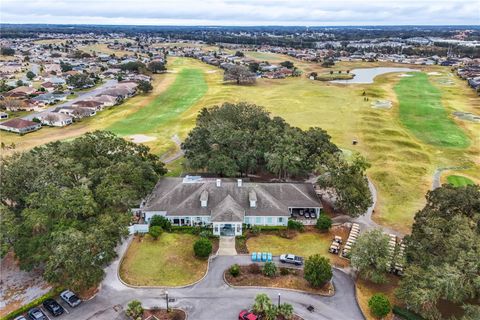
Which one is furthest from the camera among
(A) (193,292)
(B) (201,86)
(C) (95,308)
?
(B) (201,86)

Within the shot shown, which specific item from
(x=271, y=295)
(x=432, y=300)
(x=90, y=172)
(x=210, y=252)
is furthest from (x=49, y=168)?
(x=432, y=300)

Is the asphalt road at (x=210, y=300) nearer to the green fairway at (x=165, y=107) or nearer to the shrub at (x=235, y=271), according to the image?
the shrub at (x=235, y=271)

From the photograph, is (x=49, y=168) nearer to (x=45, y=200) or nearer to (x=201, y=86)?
(x=45, y=200)

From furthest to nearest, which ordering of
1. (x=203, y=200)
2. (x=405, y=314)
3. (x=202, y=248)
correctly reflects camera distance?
(x=203, y=200)
(x=202, y=248)
(x=405, y=314)

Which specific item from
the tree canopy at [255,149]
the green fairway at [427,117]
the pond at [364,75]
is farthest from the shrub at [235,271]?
the pond at [364,75]

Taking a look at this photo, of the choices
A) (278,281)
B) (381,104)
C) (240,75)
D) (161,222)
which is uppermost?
(240,75)

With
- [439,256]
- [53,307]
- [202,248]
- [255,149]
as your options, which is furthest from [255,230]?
[53,307]

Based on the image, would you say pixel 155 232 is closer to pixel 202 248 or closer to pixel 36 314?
pixel 202 248
